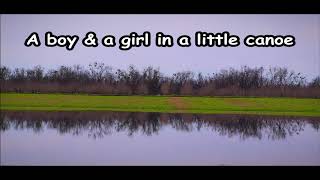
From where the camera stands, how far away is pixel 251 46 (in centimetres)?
729

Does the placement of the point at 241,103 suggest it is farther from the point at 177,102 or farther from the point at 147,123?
the point at 147,123

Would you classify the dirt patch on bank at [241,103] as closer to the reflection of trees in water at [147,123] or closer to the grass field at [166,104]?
the grass field at [166,104]

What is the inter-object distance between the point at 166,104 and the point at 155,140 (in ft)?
25.5

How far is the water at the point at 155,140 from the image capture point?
23.7 ft

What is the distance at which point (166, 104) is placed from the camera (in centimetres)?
1689

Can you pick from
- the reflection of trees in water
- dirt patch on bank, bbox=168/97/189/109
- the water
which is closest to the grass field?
dirt patch on bank, bbox=168/97/189/109

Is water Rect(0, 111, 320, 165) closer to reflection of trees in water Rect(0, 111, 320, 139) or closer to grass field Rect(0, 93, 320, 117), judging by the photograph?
reflection of trees in water Rect(0, 111, 320, 139)

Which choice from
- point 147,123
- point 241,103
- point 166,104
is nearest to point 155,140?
A: point 147,123

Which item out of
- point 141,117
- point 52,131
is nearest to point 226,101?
point 141,117

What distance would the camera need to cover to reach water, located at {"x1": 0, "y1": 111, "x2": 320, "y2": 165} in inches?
285

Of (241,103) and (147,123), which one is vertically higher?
(241,103)

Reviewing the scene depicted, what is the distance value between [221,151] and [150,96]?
9.63 metres

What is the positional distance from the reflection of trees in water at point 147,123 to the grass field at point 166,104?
1230 mm
